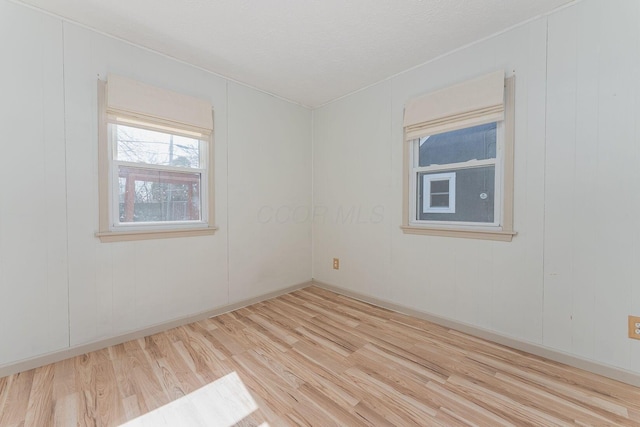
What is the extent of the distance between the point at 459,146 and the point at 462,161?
0.14 metres

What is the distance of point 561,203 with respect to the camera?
6.11ft

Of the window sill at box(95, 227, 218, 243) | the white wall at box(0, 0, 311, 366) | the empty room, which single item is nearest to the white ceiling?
the empty room

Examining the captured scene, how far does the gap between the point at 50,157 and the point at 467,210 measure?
3.37 m

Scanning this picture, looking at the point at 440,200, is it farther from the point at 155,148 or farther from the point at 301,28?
the point at 155,148

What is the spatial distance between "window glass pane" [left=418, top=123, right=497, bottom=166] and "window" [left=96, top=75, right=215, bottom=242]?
87.0 inches

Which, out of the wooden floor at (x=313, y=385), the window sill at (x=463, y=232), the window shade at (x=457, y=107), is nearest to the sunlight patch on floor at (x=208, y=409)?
the wooden floor at (x=313, y=385)

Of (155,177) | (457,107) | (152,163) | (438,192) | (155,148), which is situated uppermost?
(457,107)

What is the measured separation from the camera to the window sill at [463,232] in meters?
2.10

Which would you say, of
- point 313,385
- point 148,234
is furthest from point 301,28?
point 313,385

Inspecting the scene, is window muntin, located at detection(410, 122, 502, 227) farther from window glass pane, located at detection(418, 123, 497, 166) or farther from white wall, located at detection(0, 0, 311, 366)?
white wall, located at detection(0, 0, 311, 366)

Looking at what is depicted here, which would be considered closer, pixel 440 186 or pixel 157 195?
pixel 157 195

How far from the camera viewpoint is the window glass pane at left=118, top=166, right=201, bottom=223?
2211mm

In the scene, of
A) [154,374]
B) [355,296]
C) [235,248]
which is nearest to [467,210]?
[355,296]

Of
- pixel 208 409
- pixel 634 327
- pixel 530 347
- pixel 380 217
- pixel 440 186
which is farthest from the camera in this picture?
pixel 380 217
